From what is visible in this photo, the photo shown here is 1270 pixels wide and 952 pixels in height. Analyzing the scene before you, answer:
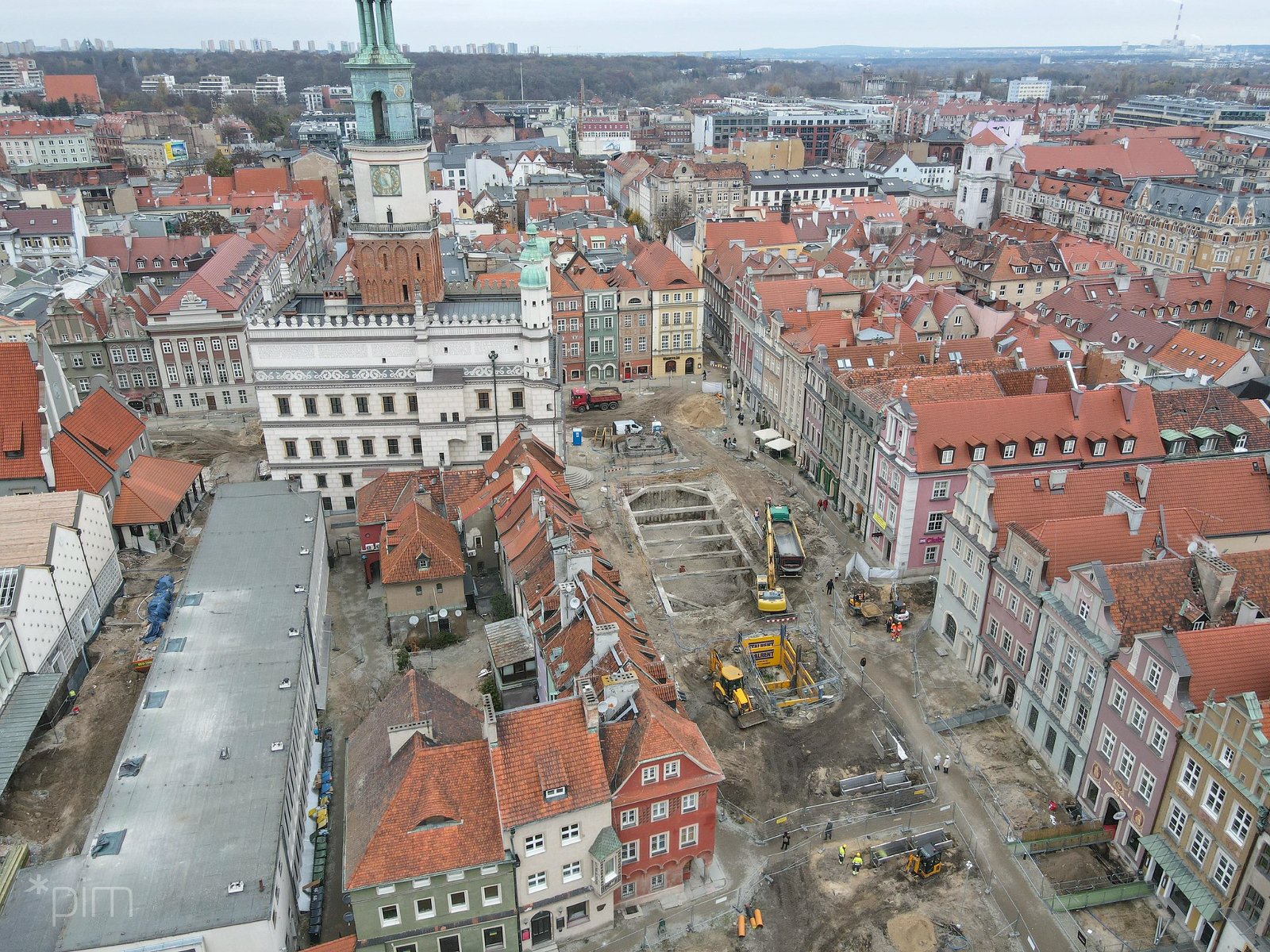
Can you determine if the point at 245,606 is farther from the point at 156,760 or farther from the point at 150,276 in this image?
the point at 150,276

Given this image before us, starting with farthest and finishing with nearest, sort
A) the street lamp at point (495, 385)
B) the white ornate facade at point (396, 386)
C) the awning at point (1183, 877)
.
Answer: the street lamp at point (495, 385) < the white ornate facade at point (396, 386) < the awning at point (1183, 877)

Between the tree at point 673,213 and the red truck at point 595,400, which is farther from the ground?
the tree at point 673,213

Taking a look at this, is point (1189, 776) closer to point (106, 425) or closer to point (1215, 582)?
point (1215, 582)

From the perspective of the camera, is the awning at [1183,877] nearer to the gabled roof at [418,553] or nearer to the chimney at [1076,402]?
the chimney at [1076,402]

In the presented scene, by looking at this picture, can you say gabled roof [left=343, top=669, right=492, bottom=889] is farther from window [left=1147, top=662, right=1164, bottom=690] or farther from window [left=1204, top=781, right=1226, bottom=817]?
window [left=1147, top=662, right=1164, bottom=690]

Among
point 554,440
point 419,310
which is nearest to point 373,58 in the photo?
point 419,310

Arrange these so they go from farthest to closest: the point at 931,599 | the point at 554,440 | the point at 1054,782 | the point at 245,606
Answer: the point at 554,440 → the point at 931,599 → the point at 245,606 → the point at 1054,782

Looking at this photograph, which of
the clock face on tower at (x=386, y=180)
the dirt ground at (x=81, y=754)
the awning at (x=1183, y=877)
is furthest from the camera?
the clock face on tower at (x=386, y=180)

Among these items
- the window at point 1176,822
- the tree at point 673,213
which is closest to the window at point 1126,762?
the window at point 1176,822
